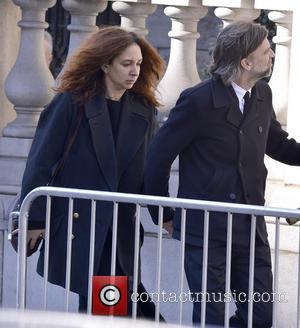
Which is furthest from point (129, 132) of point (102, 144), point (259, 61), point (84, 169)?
point (259, 61)

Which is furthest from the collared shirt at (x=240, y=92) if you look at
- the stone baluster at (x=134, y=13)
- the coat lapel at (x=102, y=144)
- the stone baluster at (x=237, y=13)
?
the stone baluster at (x=134, y=13)

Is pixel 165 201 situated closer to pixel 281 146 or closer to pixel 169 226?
pixel 169 226

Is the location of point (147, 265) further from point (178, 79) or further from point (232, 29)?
point (232, 29)

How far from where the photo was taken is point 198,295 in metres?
6.39

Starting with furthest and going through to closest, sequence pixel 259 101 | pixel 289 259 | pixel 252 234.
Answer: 1. pixel 289 259
2. pixel 259 101
3. pixel 252 234

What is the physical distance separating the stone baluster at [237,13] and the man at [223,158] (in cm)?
70

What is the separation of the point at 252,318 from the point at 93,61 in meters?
1.27

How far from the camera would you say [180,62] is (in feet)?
24.4

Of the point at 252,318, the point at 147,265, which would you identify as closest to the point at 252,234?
the point at 252,318

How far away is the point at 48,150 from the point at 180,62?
123 cm

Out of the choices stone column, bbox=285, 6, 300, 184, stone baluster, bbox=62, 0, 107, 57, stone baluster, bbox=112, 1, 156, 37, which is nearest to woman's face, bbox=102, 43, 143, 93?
stone column, bbox=285, 6, 300, 184

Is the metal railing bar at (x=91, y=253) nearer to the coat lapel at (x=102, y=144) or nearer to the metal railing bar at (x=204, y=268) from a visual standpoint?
the coat lapel at (x=102, y=144)

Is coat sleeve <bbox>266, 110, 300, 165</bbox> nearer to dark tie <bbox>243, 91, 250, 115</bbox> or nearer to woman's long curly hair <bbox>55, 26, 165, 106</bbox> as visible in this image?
dark tie <bbox>243, 91, 250, 115</bbox>
